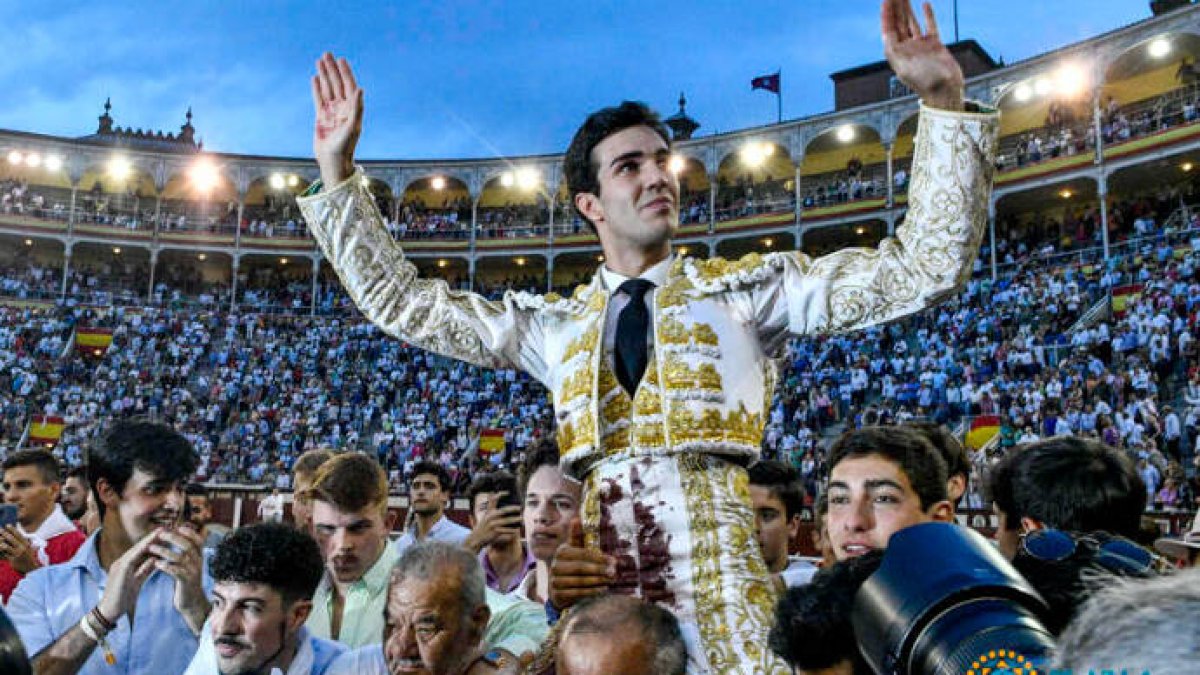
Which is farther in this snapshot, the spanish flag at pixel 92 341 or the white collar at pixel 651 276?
the spanish flag at pixel 92 341

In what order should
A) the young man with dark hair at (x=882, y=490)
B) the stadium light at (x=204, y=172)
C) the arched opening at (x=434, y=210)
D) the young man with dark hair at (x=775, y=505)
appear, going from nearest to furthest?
the young man with dark hair at (x=882, y=490) < the young man with dark hair at (x=775, y=505) < the arched opening at (x=434, y=210) < the stadium light at (x=204, y=172)

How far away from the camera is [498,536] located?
3854 millimetres

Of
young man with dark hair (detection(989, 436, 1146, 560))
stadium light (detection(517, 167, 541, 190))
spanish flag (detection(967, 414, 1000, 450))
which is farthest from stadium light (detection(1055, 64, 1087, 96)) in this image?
young man with dark hair (detection(989, 436, 1146, 560))

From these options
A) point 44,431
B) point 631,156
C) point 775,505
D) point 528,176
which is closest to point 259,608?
point 631,156

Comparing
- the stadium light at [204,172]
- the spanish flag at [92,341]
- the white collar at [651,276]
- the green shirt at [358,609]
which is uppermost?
the stadium light at [204,172]

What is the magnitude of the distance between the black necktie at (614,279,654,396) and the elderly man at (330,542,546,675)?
87cm

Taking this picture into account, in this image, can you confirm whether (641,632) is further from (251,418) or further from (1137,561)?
(251,418)

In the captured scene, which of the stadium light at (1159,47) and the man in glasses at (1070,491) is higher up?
the stadium light at (1159,47)

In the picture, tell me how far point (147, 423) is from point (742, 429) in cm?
245

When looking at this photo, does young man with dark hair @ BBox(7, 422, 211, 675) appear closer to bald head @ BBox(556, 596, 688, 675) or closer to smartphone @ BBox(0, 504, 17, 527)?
smartphone @ BBox(0, 504, 17, 527)

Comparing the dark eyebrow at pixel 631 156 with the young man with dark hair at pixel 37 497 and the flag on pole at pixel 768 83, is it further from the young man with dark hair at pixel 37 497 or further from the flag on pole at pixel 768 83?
the flag on pole at pixel 768 83

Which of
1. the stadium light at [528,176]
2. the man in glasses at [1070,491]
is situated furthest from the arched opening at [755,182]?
the man in glasses at [1070,491]

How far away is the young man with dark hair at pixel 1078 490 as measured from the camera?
242cm

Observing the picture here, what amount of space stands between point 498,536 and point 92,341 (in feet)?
90.5
